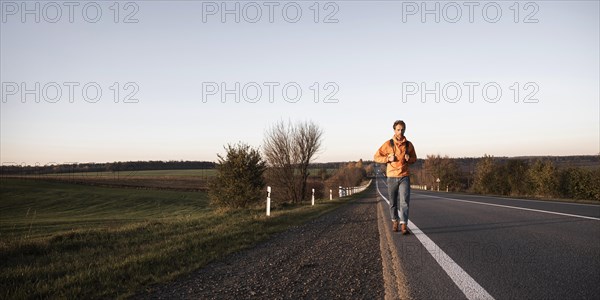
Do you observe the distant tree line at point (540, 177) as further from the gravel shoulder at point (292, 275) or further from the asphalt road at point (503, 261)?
the gravel shoulder at point (292, 275)

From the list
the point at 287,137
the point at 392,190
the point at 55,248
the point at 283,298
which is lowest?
the point at 55,248

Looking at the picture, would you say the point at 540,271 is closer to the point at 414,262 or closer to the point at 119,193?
the point at 414,262

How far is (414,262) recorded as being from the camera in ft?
13.2

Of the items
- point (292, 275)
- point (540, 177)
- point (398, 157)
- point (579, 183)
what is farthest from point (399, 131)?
point (540, 177)

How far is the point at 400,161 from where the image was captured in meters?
6.04

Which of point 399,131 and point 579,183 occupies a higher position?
point 399,131

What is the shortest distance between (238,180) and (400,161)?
48.0 ft

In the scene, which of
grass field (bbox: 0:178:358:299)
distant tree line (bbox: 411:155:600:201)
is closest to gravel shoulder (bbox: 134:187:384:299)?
grass field (bbox: 0:178:358:299)

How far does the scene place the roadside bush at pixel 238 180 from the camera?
1961 centimetres

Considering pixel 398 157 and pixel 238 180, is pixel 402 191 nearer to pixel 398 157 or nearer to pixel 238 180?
pixel 398 157

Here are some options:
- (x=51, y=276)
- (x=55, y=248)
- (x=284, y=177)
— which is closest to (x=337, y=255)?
(x=51, y=276)

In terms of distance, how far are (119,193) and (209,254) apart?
53.8 meters

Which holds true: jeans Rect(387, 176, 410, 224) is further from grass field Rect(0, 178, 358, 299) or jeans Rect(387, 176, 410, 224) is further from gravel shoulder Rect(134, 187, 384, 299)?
grass field Rect(0, 178, 358, 299)

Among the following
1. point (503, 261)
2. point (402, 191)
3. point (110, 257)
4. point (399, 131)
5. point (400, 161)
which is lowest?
point (110, 257)
